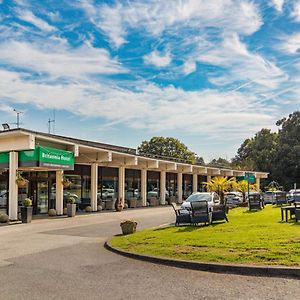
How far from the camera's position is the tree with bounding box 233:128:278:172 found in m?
70.7

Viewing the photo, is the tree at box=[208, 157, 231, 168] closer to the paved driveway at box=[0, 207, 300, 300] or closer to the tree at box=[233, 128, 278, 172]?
the tree at box=[233, 128, 278, 172]

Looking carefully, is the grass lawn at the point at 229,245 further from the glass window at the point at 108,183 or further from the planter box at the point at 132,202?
the planter box at the point at 132,202

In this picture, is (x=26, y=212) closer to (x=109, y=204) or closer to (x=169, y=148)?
(x=109, y=204)

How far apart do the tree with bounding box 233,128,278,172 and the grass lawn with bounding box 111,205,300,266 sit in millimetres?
54831

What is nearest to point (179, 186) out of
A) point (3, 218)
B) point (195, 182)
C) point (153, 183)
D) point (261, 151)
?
point (153, 183)

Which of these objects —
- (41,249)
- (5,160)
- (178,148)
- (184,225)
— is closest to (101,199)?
(5,160)

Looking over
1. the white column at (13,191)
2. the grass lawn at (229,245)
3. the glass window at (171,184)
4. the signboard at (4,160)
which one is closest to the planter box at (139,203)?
the glass window at (171,184)

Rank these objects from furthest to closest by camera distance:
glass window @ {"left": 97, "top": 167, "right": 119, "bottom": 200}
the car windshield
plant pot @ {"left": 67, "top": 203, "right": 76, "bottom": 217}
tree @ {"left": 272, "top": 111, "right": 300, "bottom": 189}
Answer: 1. tree @ {"left": 272, "top": 111, "right": 300, "bottom": 189}
2. glass window @ {"left": 97, "top": 167, "right": 119, "bottom": 200}
3. plant pot @ {"left": 67, "top": 203, "right": 76, "bottom": 217}
4. the car windshield

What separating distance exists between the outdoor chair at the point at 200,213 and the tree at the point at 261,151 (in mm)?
51953

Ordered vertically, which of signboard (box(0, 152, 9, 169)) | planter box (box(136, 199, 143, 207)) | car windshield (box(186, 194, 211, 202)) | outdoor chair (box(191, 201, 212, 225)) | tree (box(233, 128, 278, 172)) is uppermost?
tree (box(233, 128, 278, 172))

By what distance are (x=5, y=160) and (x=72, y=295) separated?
57.6 ft

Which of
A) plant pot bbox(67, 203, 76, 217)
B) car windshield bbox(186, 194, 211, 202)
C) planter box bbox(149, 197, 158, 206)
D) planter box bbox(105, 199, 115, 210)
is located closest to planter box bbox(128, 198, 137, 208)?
planter box bbox(105, 199, 115, 210)

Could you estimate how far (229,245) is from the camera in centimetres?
1051

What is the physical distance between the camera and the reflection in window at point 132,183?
124 ft
